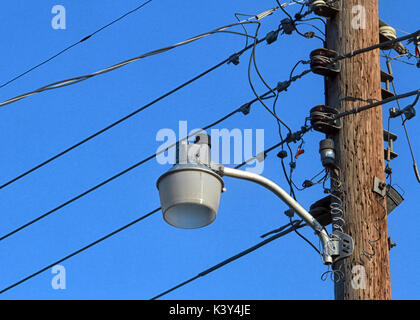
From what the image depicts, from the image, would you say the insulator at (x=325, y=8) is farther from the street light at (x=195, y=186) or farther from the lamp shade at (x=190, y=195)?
the lamp shade at (x=190, y=195)

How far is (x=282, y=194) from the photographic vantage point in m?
9.14

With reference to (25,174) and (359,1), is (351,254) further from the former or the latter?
(25,174)

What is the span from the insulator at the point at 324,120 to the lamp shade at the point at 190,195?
161 centimetres

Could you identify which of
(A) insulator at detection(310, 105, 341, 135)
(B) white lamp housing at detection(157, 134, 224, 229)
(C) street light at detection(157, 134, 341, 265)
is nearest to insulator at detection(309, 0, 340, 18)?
(A) insulator at detection(310, 105, 341, 135)

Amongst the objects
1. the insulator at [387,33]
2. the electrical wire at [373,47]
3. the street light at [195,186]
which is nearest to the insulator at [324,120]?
the electrical wire at [373,47]

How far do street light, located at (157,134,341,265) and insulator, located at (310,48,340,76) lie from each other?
72.4 inches

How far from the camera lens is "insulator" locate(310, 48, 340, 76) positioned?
10516 mm

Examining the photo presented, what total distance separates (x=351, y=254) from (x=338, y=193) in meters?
0.68

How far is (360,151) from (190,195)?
1964 mm

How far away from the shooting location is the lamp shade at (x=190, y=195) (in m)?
8.87

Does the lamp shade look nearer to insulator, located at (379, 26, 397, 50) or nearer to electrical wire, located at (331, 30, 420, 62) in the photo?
electrical wire, located at (331, 30, 420, 62)

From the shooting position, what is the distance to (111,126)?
46.1 feet

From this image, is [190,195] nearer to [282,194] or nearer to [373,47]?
[282,194]
